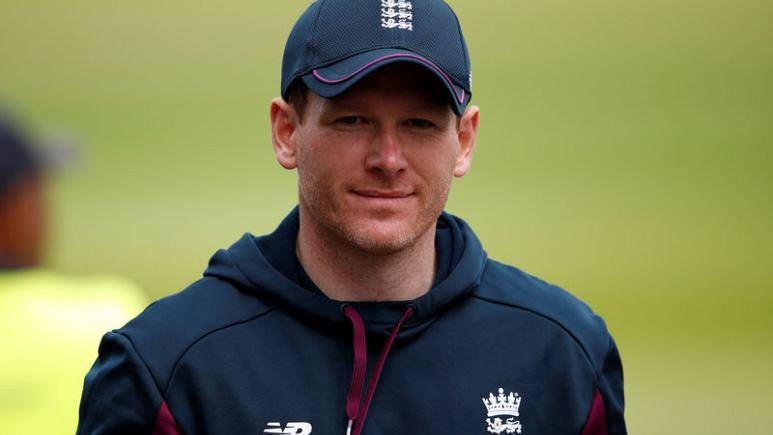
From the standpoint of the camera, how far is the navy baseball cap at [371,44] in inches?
63.9

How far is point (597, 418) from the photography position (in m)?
1.75

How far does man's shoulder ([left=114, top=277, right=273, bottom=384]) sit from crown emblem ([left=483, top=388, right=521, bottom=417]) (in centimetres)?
26

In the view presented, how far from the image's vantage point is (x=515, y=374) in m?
1.73

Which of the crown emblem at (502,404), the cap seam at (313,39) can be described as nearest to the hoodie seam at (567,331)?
the crown emblem at (502,404)

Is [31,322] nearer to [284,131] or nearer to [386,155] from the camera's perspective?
[284,131]

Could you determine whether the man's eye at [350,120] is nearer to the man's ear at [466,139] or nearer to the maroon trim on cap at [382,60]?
the maroon trim on cap at [382,60]

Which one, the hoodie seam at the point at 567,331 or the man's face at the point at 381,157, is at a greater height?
the man's face at the point at 381,157

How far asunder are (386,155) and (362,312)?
0.19 metres

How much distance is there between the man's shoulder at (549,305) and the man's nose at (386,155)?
0.23 meters

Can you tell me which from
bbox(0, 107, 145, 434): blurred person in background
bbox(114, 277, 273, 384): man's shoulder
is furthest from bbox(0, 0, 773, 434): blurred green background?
bbox(114, 277, 273, 384): man's shoulder

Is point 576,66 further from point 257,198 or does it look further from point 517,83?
point 257,198

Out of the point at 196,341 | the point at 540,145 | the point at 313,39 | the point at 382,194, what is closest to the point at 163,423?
the point at 196,341

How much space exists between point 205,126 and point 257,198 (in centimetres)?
24

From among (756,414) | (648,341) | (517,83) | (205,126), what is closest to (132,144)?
(205,126)
